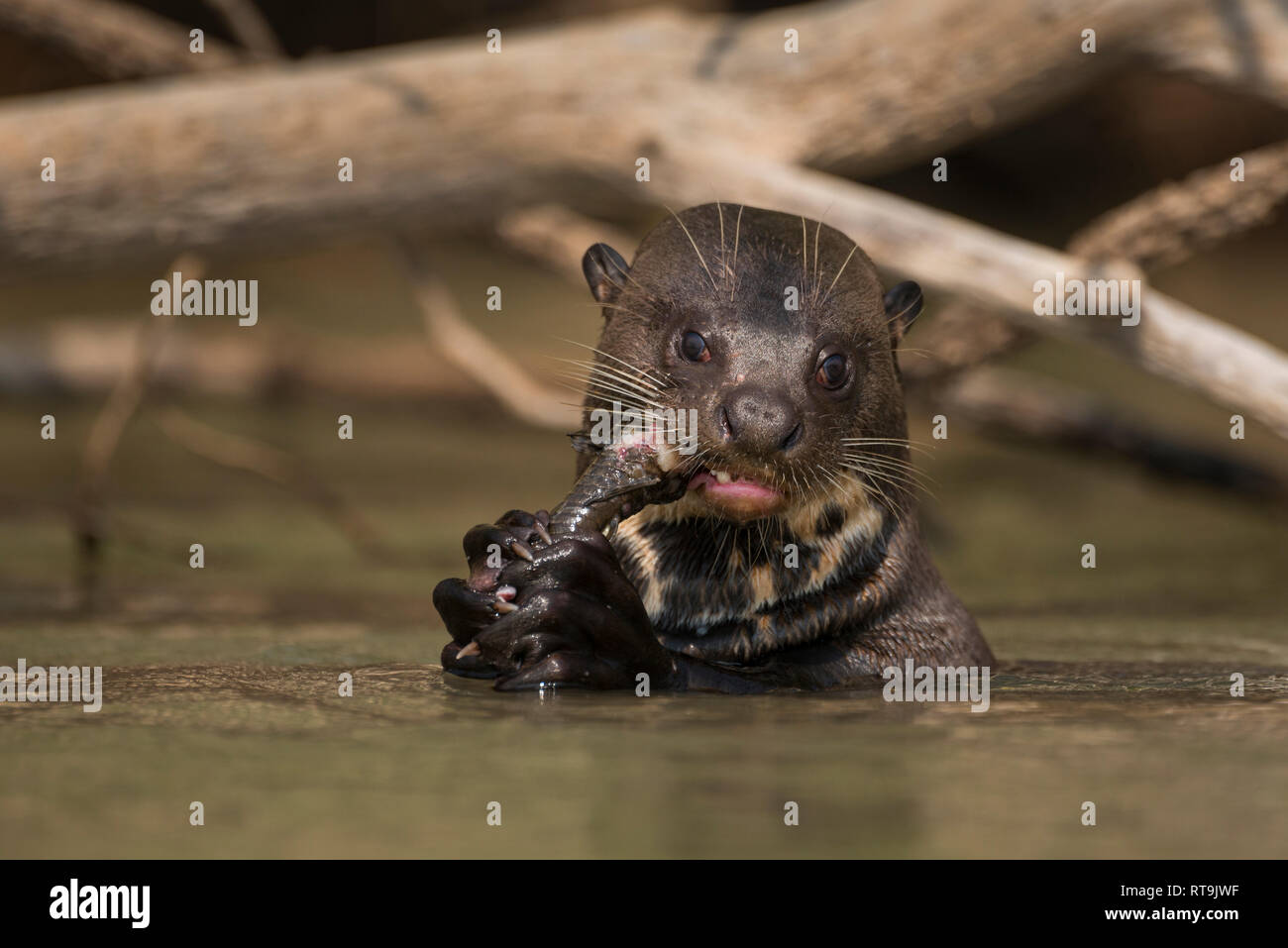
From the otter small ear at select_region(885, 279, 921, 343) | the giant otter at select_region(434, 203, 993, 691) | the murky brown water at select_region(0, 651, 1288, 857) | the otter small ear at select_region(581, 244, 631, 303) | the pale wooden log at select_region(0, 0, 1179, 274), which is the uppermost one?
the pale wooden log at select_region(0, 0, 1179, 274)

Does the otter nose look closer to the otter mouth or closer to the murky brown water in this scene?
the otter mouth

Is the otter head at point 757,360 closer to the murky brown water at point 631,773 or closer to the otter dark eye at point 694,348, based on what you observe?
the otter dark eye at point 694,348

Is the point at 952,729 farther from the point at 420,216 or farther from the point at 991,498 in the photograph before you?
the point at 991,498

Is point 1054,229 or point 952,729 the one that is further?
point 1054,229

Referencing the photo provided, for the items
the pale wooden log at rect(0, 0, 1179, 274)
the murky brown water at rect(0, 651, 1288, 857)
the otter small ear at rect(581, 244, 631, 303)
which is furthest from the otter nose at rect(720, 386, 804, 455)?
the pale wooden log at rect(0, 0, 1179, 274)

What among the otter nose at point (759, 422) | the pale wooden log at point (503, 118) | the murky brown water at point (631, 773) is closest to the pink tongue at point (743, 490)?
the otter nose at point (759, 422)
